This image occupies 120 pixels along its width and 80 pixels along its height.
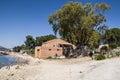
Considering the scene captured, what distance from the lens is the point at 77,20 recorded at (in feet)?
163

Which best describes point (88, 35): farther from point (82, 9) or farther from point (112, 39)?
point (112, 39)

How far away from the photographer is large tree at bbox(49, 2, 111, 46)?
48.7m

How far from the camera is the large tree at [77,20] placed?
48656 mm

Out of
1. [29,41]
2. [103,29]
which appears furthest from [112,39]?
[103,29]

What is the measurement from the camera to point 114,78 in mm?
18344

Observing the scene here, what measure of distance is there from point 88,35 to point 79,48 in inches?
173

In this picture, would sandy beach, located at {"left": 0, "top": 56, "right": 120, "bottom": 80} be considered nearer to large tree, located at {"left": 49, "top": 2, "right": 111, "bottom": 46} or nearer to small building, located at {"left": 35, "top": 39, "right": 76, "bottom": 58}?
large tree, located at {"left": 49, "top": 2, "right": 111, "bottom": 46}

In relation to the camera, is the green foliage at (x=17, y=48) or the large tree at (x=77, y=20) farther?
the green foliage at (x=17, y=48)

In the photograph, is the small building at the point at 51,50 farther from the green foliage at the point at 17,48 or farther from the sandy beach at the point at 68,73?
the green foliage at the point at 17,48

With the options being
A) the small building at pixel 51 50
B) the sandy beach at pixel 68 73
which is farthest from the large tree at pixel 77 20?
the sandy beach at pixel 68 73

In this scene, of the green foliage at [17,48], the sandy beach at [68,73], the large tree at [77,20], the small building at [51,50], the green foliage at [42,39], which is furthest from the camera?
the green foliage at [17,48]

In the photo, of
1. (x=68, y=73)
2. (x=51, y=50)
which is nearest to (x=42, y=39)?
(x=51, y=50)

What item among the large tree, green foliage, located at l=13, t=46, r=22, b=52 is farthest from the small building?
green foliage, located at l=13, t=46, r=22, b=52

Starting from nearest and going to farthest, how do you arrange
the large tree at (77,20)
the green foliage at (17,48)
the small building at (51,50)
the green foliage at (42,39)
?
the large tree at (77,20), the small building at (51,50), the green foliage at (42,39), the green foliage at (17,48)
